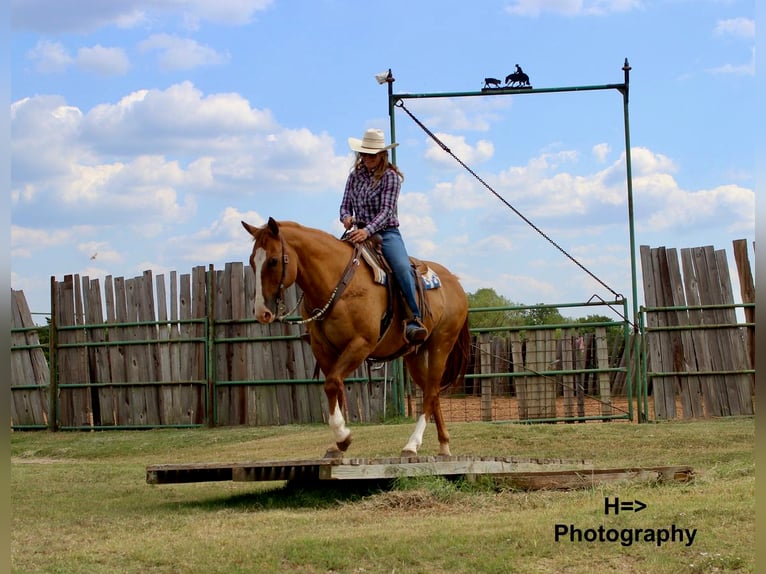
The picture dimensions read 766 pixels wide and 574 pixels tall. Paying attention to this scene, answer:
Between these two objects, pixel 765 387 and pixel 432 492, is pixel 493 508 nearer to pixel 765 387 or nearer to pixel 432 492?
pixel 432 492

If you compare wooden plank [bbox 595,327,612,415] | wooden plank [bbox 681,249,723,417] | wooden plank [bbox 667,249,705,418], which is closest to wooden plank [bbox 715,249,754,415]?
wooden plank [bbox 681,249,723,417]

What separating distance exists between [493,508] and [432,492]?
1.90 ft

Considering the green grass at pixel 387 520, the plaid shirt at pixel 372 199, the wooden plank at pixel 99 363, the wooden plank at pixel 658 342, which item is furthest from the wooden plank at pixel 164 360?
the plaid shirt at pixel 372 199

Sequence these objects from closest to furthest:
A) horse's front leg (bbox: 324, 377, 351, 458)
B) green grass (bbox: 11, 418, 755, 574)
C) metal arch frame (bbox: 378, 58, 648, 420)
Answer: green grass (bbox: 11, 418, 755, 574) < horse's front leg (bbox: 324, 377, 351, 458) < metal arch frame (bbox: 378, 58, 648, 420)

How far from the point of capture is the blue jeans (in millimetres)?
9750

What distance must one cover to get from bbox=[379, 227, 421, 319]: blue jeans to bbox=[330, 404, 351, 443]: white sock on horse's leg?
1343 millimetres

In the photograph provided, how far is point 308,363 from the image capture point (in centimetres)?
1800

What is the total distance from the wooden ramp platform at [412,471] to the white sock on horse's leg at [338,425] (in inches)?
18.0

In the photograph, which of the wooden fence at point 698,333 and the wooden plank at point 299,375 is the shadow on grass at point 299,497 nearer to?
the wooden plank at point 299,375

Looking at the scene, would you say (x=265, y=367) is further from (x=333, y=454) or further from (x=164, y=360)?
(x=333, y=454)

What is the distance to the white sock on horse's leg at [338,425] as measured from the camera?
29.9ft

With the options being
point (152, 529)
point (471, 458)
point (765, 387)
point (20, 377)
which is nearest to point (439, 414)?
point (471, 458)

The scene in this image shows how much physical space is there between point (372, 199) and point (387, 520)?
3.44m

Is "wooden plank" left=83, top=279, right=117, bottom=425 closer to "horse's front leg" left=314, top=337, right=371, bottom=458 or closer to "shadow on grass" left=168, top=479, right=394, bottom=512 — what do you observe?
"shadow on grass" left=168, top=479, right=394, bottom=512
